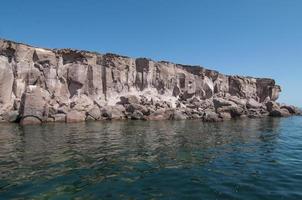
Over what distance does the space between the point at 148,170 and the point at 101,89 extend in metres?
37.3

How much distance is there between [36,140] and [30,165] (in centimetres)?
858

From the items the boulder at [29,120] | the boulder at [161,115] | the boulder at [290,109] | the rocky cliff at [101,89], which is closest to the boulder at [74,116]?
the rocky cliff at [101,89]

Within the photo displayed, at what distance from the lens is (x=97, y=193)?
10281 millimetres

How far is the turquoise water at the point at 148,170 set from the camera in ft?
33.9

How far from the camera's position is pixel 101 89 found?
49.6 m

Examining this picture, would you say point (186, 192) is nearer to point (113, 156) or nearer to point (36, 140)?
point (113, 156)

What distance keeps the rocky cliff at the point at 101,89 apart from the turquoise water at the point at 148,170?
19.6 metres

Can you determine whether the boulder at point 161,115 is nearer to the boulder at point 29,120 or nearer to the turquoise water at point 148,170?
the boulder at point 29,120

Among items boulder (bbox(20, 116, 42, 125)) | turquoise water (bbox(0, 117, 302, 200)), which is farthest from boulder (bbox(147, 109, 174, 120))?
turquoise water (bbox(0, 117, 302, 200))

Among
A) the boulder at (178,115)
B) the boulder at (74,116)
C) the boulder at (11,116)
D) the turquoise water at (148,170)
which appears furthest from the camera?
the boulder at (178,115)

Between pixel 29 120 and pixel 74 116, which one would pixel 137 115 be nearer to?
pixel 74 116

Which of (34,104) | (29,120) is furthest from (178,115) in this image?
(29,120)

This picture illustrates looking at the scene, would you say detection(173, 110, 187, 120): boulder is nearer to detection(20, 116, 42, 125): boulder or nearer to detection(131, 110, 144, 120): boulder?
detection(131, 110, 144, 120): boulder

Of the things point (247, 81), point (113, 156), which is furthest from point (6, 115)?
point (247, 81)
